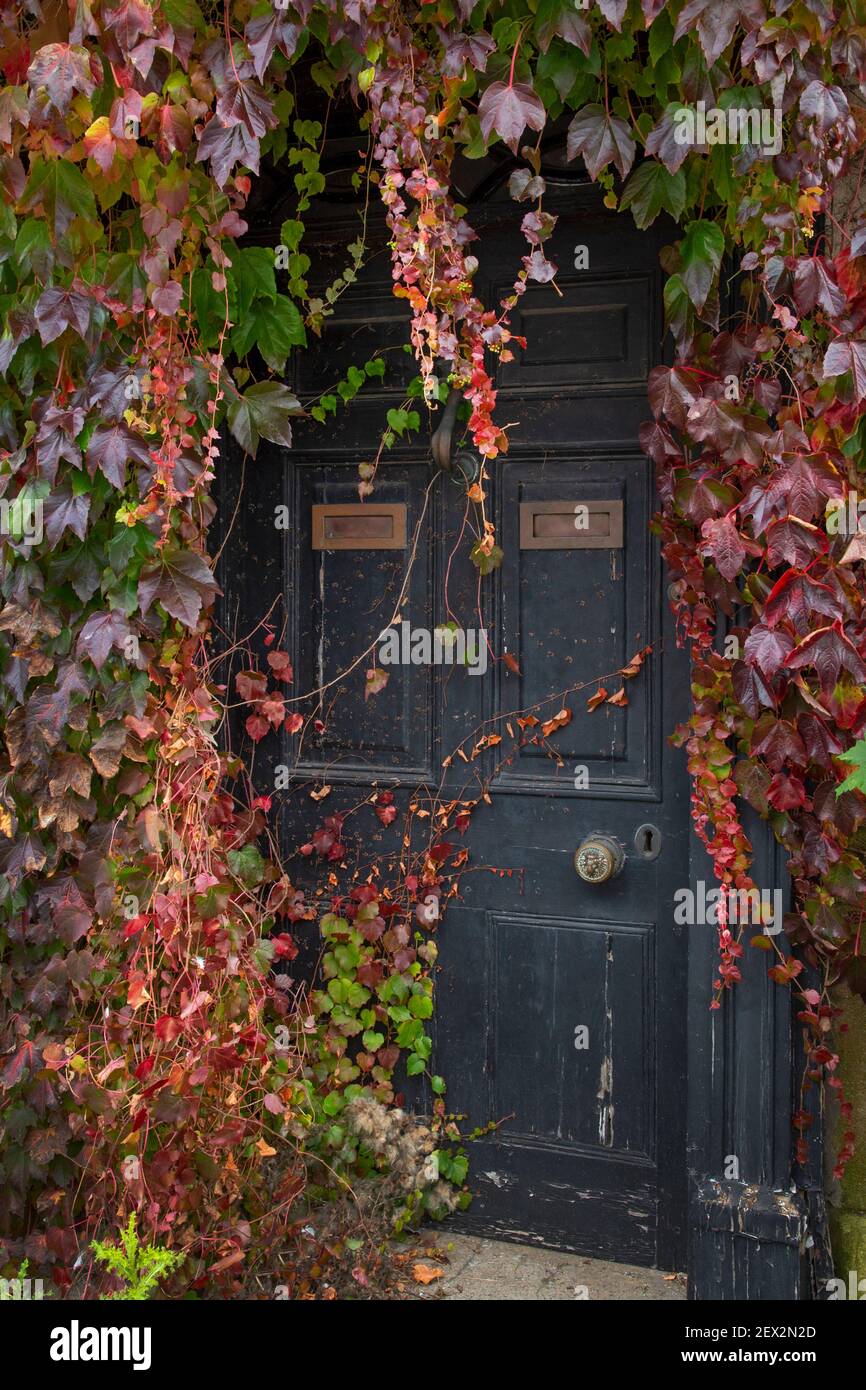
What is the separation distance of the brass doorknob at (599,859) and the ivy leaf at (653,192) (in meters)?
1.43

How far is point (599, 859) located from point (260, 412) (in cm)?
133

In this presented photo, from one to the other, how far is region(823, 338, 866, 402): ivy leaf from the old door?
28.2 inches

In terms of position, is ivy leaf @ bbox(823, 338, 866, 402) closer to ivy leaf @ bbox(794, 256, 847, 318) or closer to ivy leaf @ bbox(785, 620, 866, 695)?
ivy leaf @ bbox(794, 256, 847, 318)

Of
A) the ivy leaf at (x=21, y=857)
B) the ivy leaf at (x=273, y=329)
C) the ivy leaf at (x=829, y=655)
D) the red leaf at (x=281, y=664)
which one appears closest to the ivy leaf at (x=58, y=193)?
the ivy leaf at (x=273, y=329)

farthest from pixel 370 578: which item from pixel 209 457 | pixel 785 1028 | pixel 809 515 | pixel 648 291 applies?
pixel 785 1028

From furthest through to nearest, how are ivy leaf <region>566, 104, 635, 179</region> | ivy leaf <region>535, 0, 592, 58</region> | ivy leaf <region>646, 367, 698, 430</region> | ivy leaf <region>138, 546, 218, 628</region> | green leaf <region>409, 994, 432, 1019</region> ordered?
green leaf <region>409, 994, 432, 1019</region> < ivy leaf <region>138, 546, 218, 628</region> < ivy leaf <region>646, 367, 698, 430</region> < ivy leaf <region>566, 104, 635, 179</region> < ivy leaf <region>535, 0, 592, 58</region>

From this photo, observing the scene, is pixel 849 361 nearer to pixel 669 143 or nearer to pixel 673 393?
pixel 673 393

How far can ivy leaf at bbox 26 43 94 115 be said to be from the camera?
2504 mm

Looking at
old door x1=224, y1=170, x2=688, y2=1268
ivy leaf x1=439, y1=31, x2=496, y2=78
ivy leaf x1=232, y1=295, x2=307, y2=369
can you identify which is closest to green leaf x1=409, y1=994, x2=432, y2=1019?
old door x1=224, y1=170, x2=688, y2=1268

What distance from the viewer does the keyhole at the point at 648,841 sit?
3.19 m

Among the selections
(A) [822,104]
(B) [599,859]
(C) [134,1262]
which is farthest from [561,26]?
(C) [134,1262]

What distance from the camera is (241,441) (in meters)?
2.97

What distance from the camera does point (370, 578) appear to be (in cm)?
352

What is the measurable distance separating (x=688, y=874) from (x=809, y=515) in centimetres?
99
